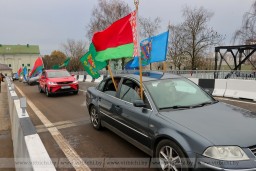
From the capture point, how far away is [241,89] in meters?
10.8

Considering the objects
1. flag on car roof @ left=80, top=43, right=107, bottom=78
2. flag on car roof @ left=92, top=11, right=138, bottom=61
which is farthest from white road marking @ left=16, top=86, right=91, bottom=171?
flag on car roof @ left=80, top=43, right=107, bottom=78

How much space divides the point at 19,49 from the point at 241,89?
403 feet

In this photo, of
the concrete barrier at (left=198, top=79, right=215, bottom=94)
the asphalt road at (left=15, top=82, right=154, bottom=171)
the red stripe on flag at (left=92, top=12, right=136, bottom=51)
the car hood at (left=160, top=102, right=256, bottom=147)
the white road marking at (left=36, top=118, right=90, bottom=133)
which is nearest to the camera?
the car hood at (left=160, top=102, right=256, bottom=147)

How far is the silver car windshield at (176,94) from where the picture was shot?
413cm

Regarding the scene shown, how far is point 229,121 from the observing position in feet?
11.3

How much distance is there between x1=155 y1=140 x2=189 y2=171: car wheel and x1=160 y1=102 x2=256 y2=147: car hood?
335 millimetres

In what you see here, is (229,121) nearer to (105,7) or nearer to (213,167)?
(213,167)

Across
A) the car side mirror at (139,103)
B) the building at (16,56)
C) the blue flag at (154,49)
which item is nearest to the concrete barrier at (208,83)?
the blue flag at (154,49)

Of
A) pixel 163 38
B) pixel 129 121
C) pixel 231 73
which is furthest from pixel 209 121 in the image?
pixel 231 73

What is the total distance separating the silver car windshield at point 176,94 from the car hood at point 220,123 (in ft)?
0.81

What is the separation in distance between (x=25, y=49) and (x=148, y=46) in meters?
120

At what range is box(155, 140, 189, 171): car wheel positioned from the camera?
315 centimetres

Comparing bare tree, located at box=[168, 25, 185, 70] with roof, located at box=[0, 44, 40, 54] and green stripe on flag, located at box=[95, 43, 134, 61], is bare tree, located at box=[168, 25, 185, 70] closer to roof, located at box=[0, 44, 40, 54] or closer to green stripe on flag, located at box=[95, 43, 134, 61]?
green stripe on flag, located at box=[95, 43, 134, 61]

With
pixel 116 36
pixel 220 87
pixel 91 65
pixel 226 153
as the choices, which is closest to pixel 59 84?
pixel 91 65
